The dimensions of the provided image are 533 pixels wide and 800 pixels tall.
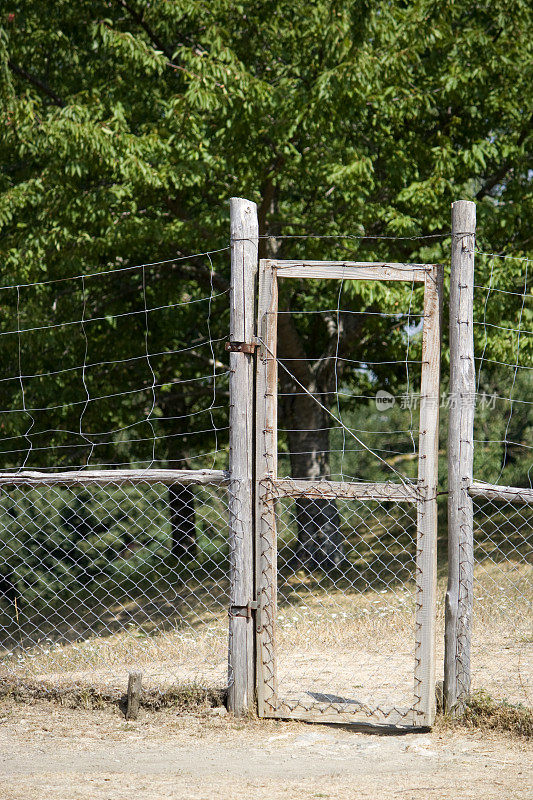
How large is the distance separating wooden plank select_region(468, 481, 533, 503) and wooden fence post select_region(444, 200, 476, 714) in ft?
0.16

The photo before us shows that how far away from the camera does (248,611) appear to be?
412cm

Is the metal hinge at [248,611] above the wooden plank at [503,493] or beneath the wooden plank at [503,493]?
beneath

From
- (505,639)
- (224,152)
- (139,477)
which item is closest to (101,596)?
(224,152)

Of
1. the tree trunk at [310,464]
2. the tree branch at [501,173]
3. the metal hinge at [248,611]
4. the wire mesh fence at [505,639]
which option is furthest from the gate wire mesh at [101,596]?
the tree branch at [501,173]

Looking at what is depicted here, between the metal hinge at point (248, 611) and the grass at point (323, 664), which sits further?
the grass at point (323, 664)

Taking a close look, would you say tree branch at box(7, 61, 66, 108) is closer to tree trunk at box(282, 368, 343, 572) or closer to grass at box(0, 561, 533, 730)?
tree trunk at box(282, 368, 343, 572)

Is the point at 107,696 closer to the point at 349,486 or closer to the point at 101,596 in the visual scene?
the point at 349,486

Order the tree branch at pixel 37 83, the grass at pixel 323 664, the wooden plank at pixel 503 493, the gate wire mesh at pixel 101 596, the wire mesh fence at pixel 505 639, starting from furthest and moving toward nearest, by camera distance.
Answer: the tree branch at pixel 37 83 < the gate wire mesh at pixel 101 596 < the wire mesh fence at pixel 505 639 < the grass at pixel 323 664 < the wooden plank at pixel 503 493

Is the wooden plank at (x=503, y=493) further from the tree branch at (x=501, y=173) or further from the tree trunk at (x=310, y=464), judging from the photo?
the tree trunk at (x=310, y=464)

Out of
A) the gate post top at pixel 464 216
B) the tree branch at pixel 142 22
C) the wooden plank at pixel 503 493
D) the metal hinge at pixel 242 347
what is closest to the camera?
the wooden plank at pixel 503 493

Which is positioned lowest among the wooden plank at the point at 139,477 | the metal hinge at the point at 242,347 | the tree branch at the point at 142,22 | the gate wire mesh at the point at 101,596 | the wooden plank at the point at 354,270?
the gate wire mesh at the point at 101,596

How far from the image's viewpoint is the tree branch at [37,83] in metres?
9.05

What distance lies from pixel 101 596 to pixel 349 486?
818cm

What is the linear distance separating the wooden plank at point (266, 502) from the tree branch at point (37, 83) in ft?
20.1
